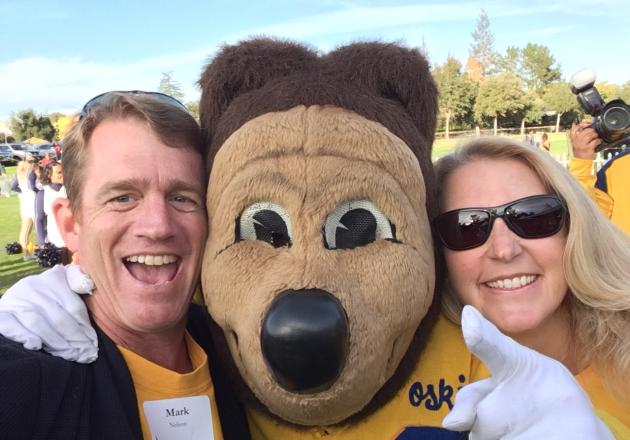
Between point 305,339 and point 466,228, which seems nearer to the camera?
point 305,339

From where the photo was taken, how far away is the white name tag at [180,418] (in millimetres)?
1618

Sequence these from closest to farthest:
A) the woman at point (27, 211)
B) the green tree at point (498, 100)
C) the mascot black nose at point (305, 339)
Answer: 1. the mascot black nose at point (305, 339)
2. the woman at point (27, 211)
3. the green tree at point (498, 100)

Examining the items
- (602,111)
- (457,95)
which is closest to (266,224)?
(602,111)

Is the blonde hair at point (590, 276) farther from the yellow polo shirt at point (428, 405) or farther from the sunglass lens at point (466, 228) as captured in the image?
the sunglass lens at point (466, 228)

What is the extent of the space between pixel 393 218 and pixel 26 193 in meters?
11.1

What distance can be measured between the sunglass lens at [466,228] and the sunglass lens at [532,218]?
90 millimetres

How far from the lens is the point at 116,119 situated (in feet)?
5.85

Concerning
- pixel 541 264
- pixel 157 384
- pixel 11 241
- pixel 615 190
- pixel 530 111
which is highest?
pixel 541 264

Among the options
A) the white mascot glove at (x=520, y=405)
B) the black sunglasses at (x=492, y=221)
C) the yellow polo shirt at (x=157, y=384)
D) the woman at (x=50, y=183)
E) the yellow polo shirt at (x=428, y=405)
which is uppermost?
the black sunglasses at (x=492, y=221)

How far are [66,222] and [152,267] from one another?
372 millimetres

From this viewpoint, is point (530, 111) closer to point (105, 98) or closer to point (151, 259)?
point (105, 98)

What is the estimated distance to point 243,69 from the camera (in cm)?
185

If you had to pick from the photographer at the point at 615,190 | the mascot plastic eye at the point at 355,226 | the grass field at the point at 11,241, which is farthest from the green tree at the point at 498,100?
the mascot plastic eye at the point at 355,226

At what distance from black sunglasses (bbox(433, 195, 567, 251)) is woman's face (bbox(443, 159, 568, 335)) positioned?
0.07ft
